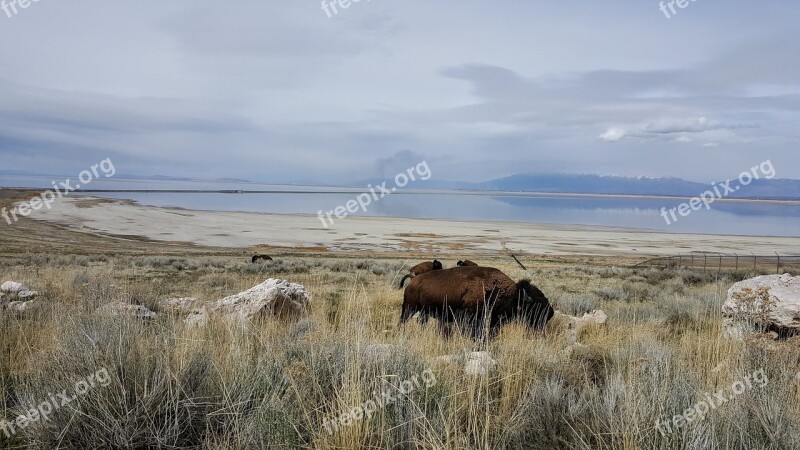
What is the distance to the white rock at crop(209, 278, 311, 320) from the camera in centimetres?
777

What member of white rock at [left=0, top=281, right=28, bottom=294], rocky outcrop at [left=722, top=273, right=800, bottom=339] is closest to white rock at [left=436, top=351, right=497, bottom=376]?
rocky outcrop at [left=722, top=273, right=800, bottom=339]

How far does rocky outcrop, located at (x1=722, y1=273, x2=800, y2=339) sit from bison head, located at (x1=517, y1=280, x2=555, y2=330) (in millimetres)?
2339

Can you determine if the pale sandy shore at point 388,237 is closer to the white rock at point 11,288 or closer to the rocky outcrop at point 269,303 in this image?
the white rock at point 11,288

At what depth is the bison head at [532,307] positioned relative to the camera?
7480 millimetres

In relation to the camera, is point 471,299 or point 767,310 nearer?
point 767,310

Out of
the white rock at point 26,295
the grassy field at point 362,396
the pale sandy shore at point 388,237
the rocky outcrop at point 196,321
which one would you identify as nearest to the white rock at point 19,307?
the white rock at point 26,295

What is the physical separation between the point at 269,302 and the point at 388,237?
40.0 meters

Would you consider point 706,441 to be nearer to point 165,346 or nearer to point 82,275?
point 165,346

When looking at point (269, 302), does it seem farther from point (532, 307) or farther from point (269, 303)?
point (532, 307)

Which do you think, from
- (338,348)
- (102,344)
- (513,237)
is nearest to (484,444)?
(338,348)

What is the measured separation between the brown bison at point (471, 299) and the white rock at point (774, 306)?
2.46 m

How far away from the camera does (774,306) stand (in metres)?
6.46

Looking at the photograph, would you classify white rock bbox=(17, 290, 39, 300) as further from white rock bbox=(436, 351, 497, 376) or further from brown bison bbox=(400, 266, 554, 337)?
white rock bbox=(436, 351, 497, 376)

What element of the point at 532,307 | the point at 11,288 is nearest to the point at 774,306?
the point at 532,307
